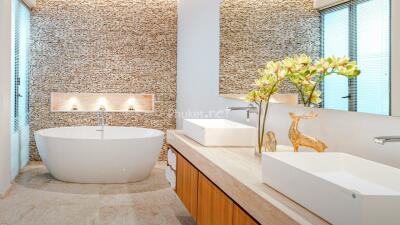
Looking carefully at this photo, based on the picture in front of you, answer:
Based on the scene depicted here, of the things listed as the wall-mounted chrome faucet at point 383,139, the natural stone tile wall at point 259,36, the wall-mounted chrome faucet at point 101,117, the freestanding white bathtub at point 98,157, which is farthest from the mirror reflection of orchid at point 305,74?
the wall-mounted chrome faucet at point 101,117

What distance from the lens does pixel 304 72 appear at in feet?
8.56

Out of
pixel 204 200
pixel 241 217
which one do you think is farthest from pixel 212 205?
pixel 241 217

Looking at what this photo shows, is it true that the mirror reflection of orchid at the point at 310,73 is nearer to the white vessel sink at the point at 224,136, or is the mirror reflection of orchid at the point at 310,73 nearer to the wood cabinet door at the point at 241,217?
the white vessel sink at the point at 224,136

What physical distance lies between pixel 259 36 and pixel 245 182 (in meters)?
1.90

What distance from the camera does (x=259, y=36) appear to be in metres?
3.65

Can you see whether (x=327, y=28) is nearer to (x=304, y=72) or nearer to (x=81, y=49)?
(x=304, y=72)

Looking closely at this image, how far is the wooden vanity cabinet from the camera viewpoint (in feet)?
Answer: 7.07

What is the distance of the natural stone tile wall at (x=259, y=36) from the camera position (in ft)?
9.31

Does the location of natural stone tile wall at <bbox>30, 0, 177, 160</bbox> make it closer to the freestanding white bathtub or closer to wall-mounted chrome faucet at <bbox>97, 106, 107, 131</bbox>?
wall-mounted chrome faucet at <bbox>97, 106, 107, 131</bbox>

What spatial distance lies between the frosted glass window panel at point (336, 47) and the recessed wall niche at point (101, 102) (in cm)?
484

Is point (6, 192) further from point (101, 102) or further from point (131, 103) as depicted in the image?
point (131, 103)

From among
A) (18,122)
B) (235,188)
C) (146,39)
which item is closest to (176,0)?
(146,39)

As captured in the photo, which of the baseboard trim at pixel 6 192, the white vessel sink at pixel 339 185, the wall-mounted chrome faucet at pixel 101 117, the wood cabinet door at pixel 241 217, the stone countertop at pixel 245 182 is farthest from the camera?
the wall-mounted chrome faucet at pixel 101 117

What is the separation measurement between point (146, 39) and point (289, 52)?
14.4 feet
